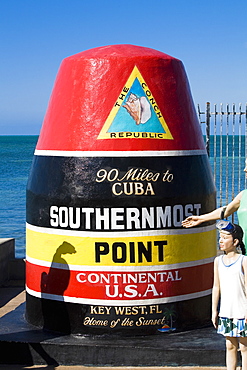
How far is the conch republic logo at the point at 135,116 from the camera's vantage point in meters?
7.93

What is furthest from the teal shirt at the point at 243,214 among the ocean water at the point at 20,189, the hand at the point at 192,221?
the ocean water at the point at 20,189

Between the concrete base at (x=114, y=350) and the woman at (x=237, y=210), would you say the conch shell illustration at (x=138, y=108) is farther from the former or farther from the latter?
the concrete base at (x=114, y=350)

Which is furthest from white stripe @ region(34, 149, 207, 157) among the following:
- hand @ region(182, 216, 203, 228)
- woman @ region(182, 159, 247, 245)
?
woman @ region(182, 159, 247, 245)

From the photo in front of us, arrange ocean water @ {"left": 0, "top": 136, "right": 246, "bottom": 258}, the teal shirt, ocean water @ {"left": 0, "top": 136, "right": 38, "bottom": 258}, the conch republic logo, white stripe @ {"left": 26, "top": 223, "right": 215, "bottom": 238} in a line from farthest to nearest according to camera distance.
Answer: ocean water @ {"left": 0, "top": 136, "right": 38, "bottom": 258} → ocean water @ {"left": 0, "top": 136, "right": 246, "bottom": 258} → the conch republic logo → white stripe @ {"left": 26, "top": 223, "right": 215, "bottom": 238} → the teal shirt

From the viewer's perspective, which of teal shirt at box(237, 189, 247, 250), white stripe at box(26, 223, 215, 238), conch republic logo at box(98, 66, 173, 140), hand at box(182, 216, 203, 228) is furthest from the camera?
conch republic logo at box(98, 66, 173, 140)

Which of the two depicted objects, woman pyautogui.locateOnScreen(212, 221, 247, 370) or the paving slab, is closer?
woman pyautogui.locateOnScreen(212, 221, 247, 370)

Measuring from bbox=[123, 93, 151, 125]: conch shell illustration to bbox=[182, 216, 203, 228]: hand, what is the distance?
128cm

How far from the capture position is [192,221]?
7324mm

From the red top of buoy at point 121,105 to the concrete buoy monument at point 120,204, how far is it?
0.5 inches

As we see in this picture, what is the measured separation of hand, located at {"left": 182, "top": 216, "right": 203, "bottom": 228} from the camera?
7168 mm

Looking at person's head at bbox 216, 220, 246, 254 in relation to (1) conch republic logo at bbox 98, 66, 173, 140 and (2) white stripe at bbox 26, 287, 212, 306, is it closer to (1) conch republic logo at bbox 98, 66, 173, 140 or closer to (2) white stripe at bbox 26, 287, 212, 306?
(2) white stripe at bbox 26, 287, 212, 306

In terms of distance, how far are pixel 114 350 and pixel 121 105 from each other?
9.02 feet

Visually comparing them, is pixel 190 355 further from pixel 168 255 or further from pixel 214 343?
pixel 168 255

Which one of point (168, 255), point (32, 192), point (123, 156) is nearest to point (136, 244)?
point (168, 255)
